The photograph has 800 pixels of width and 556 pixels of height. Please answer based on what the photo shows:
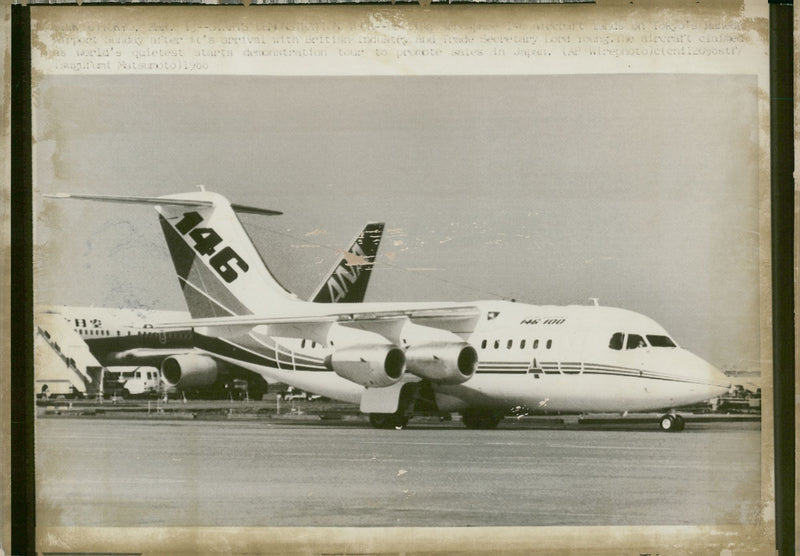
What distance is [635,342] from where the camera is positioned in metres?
8.55

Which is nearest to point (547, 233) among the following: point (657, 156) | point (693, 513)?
point (657, 156)

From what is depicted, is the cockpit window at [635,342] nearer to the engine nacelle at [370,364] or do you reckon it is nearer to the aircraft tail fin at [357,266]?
the engine nacelle at [370,364]

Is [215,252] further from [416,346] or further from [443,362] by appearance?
[443,362]

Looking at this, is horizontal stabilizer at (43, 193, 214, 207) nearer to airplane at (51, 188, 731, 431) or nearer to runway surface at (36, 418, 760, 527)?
airplane at (51, 188, 731, 431)

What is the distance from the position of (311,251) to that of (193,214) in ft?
3.06

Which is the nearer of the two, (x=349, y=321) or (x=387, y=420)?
(x=387, y=420)

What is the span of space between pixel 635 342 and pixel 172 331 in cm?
363

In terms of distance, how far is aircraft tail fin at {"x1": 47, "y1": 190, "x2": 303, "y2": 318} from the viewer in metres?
8.15

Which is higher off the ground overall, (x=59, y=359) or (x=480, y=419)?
(x=59, y=359)

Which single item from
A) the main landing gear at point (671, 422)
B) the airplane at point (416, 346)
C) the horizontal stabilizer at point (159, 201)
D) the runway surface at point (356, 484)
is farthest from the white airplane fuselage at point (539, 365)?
the horizontal stabilizer at point (159, 201)

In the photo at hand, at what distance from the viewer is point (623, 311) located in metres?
8.04

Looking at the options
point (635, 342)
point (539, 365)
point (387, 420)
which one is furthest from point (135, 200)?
point (635, 342)

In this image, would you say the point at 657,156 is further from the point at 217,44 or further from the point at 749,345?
the point at 217,44

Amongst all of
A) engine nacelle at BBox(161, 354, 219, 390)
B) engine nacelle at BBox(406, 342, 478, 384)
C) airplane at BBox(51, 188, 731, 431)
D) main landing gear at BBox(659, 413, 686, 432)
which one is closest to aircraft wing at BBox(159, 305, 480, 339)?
airplane at BBox(51, 188, 731, 431)
